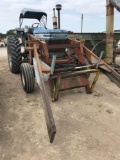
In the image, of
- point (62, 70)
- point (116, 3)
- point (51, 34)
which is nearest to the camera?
point (62, 70)

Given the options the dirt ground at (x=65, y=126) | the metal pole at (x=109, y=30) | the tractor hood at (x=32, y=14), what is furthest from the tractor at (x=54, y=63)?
the metal pole at (x=109, y=30)

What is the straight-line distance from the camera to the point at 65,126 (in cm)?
393

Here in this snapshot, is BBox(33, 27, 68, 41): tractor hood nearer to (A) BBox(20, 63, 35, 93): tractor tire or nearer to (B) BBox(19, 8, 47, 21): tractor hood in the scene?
(A) BBox(20, 63, 35, 93): tractor tire

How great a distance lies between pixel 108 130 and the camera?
376 centimetres

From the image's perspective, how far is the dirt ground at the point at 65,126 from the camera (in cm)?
318

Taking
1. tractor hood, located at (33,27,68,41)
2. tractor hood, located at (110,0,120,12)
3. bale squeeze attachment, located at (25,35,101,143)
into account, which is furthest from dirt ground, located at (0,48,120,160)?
tractor hood, located at (110,0,120,12)

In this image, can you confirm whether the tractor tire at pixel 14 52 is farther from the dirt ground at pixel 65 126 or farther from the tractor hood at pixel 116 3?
the tractor hood at pixel 116 3

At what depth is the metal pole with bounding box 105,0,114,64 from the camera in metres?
7.83

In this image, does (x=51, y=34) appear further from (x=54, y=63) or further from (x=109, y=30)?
(x=109, y=30)

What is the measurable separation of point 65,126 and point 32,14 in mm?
5270

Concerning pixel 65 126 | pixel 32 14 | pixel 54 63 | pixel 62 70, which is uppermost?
pixel 32 14

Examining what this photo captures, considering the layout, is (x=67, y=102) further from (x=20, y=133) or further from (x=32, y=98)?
(x=20, y=133)

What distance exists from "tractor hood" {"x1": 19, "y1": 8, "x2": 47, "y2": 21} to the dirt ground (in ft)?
10.7

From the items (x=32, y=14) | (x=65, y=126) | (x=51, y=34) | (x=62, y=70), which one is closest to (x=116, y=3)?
(x=51, y=34)
